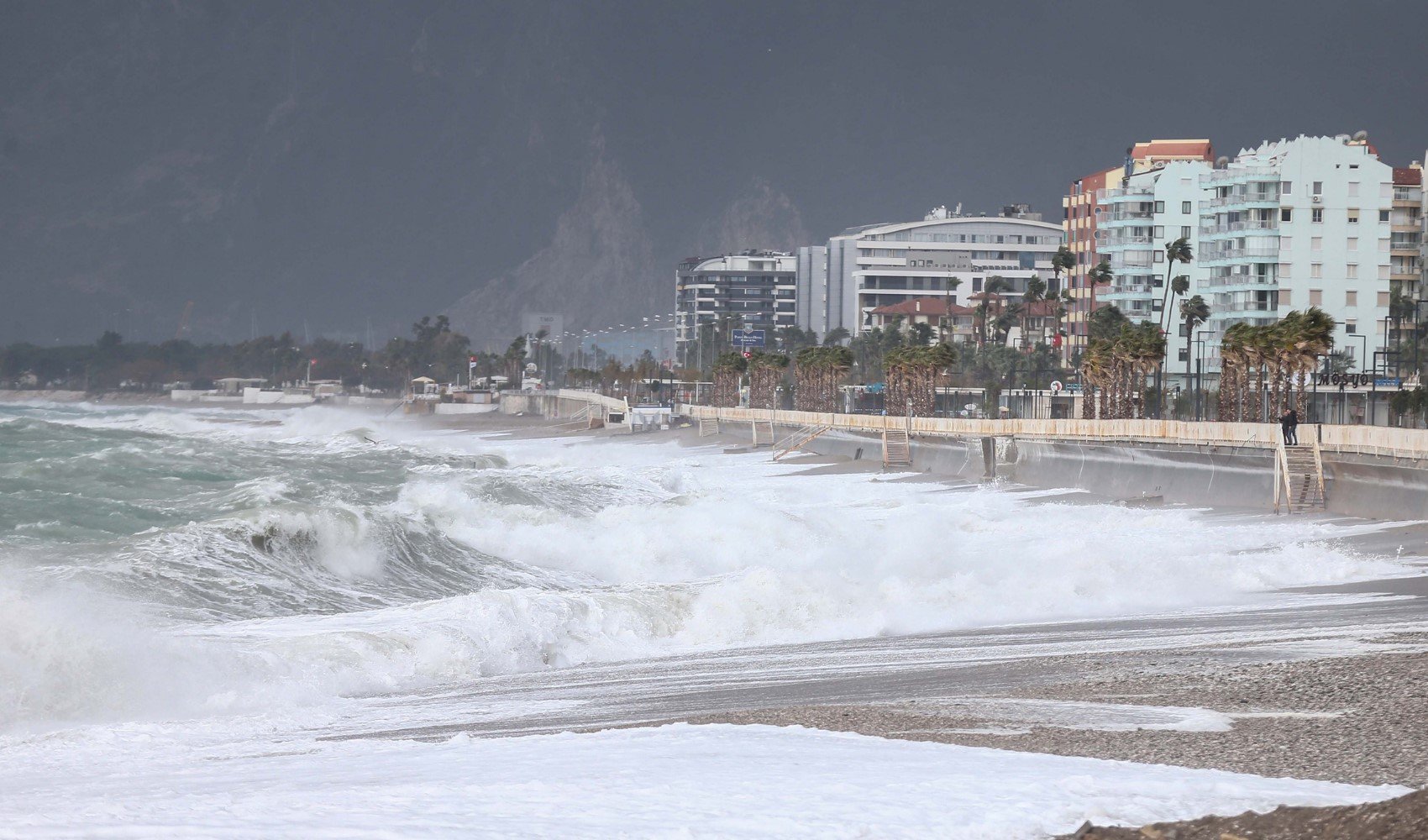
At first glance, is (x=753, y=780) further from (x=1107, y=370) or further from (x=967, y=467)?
(x=1107, y=370)

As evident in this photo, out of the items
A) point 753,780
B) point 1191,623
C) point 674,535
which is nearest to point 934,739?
point 753,780

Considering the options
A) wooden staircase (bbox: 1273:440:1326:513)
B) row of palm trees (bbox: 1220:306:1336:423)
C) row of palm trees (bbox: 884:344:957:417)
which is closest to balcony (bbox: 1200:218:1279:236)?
row of palm trees (bbox: 884:344:957:417)

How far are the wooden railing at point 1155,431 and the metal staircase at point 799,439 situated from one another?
49 centimetres

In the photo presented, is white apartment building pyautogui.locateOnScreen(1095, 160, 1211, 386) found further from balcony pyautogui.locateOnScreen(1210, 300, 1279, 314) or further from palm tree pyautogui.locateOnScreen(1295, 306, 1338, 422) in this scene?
palm tree pyautogui.locateOnScreen(1295, 306, 1338, 422)

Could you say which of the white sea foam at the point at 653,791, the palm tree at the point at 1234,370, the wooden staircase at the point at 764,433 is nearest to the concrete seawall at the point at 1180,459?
the palm tree at the point at 1234,370

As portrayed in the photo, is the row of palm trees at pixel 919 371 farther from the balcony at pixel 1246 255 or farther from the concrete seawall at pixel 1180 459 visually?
the balcony at pixel 1246 255

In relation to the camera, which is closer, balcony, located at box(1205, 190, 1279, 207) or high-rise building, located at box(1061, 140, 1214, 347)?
balcony, located at box(1205, 190, 1279, 207)

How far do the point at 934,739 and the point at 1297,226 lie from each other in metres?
96.8

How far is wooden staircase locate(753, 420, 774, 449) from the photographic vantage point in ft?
306

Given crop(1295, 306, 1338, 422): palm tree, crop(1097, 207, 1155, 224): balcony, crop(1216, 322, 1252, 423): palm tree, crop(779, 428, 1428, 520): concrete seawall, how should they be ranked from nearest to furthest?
1. crop(779, 428, 1428, 520): concrete seawall
2. crop(1295, 306, 1338, 422): palm tree
3. crop(1216, 322, 1252, 423): palm tree
4. crop(1097, 207, 1155, 224): balcony

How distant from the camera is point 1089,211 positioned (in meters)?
147

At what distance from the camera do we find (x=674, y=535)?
3278 centimetres

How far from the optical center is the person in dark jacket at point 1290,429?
38344mm

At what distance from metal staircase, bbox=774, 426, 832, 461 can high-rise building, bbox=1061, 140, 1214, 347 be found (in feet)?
166
